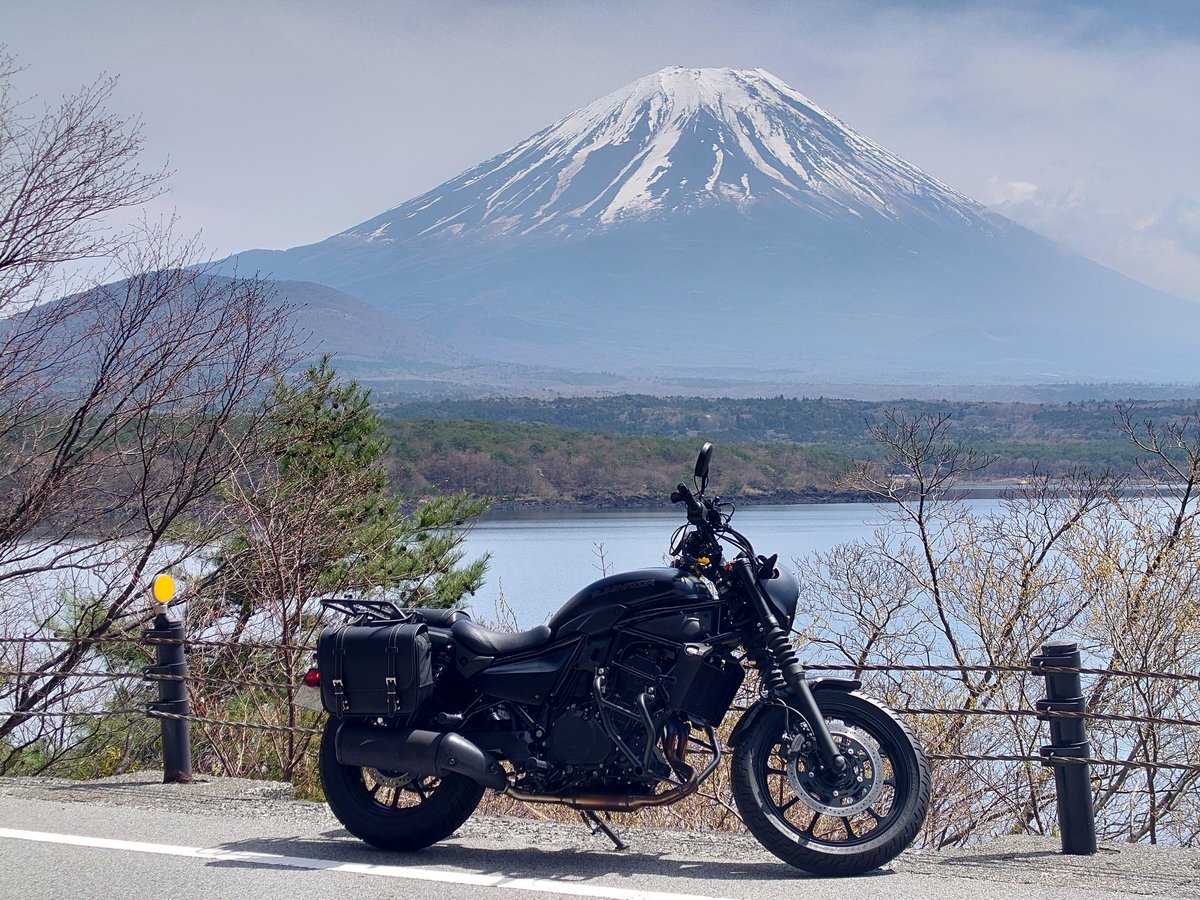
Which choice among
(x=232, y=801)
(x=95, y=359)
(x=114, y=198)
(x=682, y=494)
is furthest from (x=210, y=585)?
(x=682, y=494)

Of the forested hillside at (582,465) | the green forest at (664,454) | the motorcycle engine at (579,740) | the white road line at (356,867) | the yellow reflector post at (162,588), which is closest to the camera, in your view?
the white road line at (356,867)

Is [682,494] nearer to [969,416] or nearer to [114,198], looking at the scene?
[114,198]

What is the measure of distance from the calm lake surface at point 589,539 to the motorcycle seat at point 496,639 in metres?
11.7

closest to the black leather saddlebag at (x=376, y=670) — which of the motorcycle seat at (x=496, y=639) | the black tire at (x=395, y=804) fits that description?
the motorcycle seat at (x=496, y=639)

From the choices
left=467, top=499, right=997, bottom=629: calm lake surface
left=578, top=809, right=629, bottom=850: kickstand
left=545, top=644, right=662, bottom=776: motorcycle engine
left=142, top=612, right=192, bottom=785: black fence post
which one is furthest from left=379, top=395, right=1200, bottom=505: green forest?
left=545, top=644, right=662, bottom=776: motorcycle engine

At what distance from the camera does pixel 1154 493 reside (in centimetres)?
1794

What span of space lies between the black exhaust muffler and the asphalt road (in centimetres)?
39

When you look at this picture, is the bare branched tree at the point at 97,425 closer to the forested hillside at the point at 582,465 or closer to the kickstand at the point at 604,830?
the kickstand at the point at 604,830

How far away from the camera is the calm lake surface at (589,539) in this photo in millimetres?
23641

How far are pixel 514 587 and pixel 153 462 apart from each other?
11.1m

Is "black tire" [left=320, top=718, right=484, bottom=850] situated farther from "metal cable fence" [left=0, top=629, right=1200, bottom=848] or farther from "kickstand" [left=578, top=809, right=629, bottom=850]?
"metal cable fence" [left=0, top=629, right=1200, bottom=848]

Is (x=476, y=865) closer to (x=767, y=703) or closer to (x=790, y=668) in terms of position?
(x=767, y=703)

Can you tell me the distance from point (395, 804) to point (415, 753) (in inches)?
17.0

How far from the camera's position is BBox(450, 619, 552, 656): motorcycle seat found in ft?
19.3
